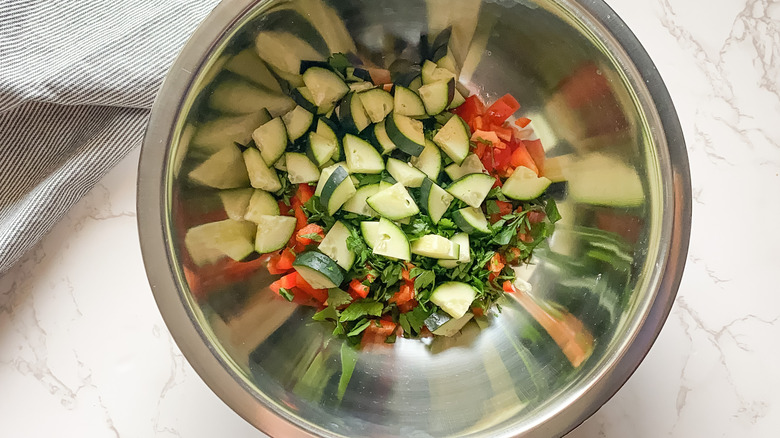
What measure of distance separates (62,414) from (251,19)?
3.37 ft

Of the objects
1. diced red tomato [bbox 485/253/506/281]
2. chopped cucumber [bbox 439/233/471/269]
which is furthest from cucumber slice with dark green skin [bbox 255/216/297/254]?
diced red tomato [bbox 485/253/506/281]

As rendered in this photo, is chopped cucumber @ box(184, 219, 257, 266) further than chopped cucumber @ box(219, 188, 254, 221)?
No

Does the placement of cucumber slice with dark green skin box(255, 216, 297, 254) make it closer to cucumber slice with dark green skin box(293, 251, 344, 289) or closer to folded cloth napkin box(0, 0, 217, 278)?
cucumber slice with dark green skin box(293, 251, 344, 289)

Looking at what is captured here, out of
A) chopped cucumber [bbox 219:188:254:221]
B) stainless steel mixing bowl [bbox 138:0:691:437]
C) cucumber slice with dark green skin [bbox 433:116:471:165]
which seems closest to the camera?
stainless steel mixing bowl [bbox 138:0:691:437]

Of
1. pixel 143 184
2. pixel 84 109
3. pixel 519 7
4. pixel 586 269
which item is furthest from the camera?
pixel 84 109

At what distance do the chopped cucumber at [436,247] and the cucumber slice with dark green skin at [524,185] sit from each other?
0.18 m

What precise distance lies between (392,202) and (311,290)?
0.87 feet

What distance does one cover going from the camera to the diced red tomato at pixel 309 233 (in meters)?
1.35

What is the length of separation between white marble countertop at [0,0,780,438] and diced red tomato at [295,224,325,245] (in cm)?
39

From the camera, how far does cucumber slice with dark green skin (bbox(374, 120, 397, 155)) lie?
139 cm

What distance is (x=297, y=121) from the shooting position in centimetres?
135

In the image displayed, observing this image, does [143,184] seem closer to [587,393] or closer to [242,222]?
[242,222]

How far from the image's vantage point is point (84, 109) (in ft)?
4.66

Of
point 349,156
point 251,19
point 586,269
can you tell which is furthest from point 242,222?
point 586,269
